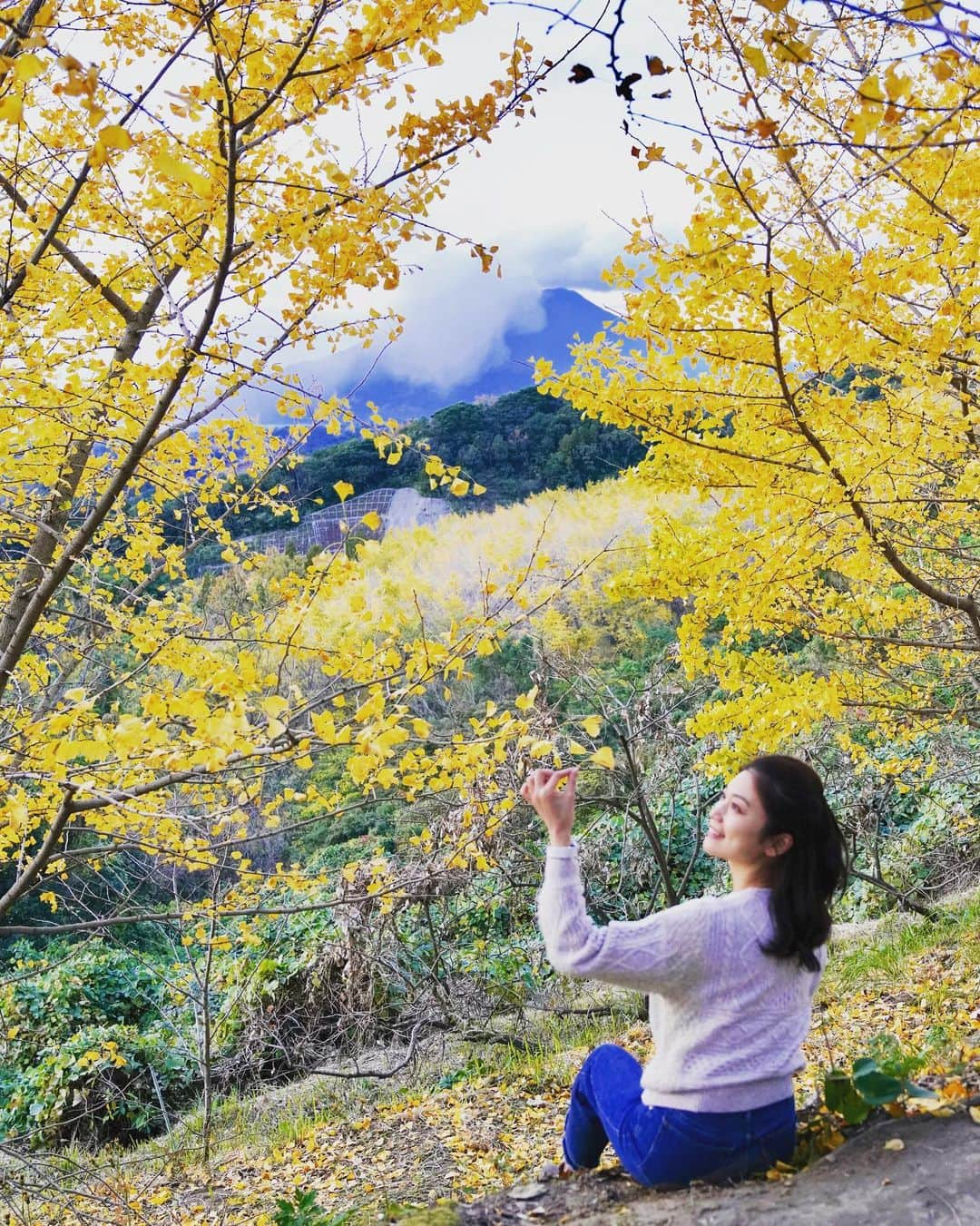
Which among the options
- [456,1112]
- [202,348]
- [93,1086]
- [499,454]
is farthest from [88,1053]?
[499,454]

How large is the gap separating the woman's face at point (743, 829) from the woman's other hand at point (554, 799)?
29 centimetres

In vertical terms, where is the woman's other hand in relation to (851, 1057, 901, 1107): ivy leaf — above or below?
above

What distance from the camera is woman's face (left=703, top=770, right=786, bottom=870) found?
66.2 inches

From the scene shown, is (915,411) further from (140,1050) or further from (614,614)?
(614,614)

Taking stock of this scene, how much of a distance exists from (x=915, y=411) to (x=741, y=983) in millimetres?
Result: 2419

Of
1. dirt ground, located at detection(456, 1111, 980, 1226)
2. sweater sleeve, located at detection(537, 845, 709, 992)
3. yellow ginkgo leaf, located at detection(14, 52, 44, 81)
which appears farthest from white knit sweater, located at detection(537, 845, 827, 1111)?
yellow ginkgo leaf, located at detection(14, 52, 44, 81)

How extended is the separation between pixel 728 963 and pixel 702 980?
55mm

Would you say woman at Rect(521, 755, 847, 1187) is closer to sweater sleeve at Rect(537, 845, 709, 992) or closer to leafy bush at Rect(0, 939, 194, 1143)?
sweater sleeve at Rect(537, 845, 709, 992)

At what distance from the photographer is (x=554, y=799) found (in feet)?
5.36

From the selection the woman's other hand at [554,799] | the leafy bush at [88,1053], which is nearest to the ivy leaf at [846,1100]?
the woman's other hand at [554,799]

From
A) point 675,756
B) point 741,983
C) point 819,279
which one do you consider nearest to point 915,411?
point 819,279

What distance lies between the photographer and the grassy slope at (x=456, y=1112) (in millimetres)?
3588

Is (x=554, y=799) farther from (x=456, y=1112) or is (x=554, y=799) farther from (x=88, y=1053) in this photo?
(x=88, y=1053)

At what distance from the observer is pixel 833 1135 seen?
1.77 metres
